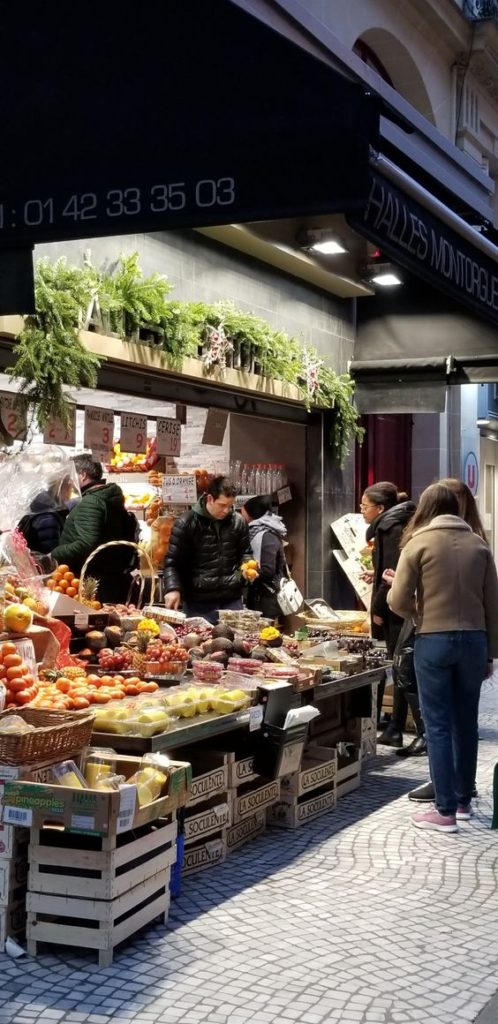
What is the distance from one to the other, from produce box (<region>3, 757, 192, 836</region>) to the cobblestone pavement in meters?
0.53

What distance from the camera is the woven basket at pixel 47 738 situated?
14.5 feet

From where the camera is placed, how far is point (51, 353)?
7.01m

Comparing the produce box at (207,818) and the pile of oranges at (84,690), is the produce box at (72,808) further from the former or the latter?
the produce box at (207,818)

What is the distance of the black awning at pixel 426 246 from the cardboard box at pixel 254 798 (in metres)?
2.82

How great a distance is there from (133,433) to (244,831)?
3697 millimetres

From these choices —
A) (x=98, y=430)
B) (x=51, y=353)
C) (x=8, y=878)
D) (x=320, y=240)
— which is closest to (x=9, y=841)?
(x=8, y=878)

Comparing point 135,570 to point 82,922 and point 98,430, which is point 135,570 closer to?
point 98,430

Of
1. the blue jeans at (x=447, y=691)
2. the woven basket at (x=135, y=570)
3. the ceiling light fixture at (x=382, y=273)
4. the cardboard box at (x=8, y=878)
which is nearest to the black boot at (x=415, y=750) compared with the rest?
the blue jeans at (x=447, y=691)

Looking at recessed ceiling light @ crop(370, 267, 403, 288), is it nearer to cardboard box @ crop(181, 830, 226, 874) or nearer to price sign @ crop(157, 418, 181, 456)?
price sign @ crop(157, 418, 181, 456)

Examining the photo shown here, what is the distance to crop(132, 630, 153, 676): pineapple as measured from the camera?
6.38m

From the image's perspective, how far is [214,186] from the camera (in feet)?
13.9

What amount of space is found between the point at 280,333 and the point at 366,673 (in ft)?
13.4

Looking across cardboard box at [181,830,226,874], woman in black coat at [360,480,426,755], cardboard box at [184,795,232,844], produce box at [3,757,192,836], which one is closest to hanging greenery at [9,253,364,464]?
woman in black coat at [360,480,426,755]

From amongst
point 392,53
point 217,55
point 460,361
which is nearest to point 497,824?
point 217,55
